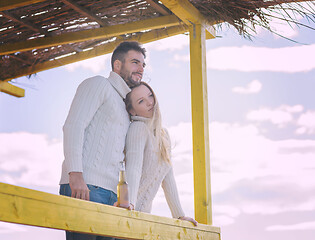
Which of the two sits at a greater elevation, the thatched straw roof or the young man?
the thatched straw roof

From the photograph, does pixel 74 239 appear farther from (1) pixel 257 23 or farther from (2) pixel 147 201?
(1) pixel 257 23

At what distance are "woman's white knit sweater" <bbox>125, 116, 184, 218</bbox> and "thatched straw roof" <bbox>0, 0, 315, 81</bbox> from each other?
1342 mm

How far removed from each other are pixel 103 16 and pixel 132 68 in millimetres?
1475

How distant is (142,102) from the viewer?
352 centimetres

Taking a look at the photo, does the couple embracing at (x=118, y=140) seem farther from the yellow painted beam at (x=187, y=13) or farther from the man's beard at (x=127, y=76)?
the yellow painted beam at (x=187, y=13)

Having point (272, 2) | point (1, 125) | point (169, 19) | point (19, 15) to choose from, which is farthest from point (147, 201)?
point (1, 125)

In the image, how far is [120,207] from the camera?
3.09 meters

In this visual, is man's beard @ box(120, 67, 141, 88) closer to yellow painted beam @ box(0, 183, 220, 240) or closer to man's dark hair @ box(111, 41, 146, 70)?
man's dark hair @ box(111, 41, 146, 70)

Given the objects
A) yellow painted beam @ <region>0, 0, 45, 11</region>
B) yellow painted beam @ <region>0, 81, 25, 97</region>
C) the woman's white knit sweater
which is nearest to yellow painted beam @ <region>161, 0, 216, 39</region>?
yellow painted beam @ <region>0, 0, 45, 11</region>

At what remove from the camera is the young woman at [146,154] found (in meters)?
3.41

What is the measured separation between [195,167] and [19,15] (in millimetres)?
2072

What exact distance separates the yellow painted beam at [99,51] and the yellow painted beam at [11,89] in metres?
0.13

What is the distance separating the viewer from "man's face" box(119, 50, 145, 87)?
3.55 metres

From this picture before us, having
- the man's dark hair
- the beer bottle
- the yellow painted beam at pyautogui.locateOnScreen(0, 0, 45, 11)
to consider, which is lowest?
the beer bottle
